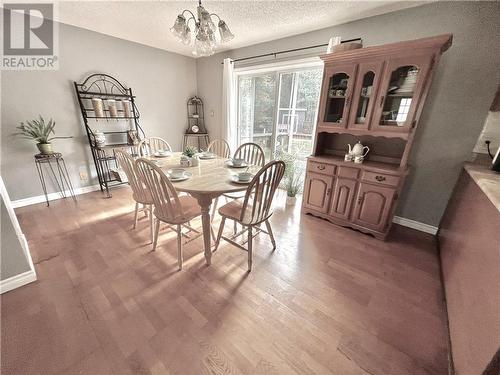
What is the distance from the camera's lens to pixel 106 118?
3.03 metres

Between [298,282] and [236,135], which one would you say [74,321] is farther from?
[236,135]

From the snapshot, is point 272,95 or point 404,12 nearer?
point 404,12

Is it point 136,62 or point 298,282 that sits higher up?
point 136,62

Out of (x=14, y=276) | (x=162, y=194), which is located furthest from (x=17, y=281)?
(x=162, y=194)

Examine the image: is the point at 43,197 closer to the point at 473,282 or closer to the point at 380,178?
the point at 380,178

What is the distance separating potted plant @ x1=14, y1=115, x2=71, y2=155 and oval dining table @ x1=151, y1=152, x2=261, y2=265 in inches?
64.5

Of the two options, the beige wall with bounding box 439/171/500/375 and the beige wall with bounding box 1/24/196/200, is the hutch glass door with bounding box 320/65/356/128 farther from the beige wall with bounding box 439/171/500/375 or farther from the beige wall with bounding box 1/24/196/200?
the beige wall with bounding box 1/24/196/200

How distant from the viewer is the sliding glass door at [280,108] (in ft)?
9.71

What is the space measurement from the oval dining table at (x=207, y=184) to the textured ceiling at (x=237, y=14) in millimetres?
1611

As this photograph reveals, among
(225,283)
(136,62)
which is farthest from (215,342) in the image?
(136,62)

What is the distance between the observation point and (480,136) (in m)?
1.88

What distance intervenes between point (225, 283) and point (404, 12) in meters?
3.10

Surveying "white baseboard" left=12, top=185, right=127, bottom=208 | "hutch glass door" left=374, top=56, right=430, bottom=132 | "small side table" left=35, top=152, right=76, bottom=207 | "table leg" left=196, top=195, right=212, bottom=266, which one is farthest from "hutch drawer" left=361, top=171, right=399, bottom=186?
"white baseboard" left=12, top=185, right=127, bottom=208

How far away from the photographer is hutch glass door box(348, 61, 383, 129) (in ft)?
6.43
